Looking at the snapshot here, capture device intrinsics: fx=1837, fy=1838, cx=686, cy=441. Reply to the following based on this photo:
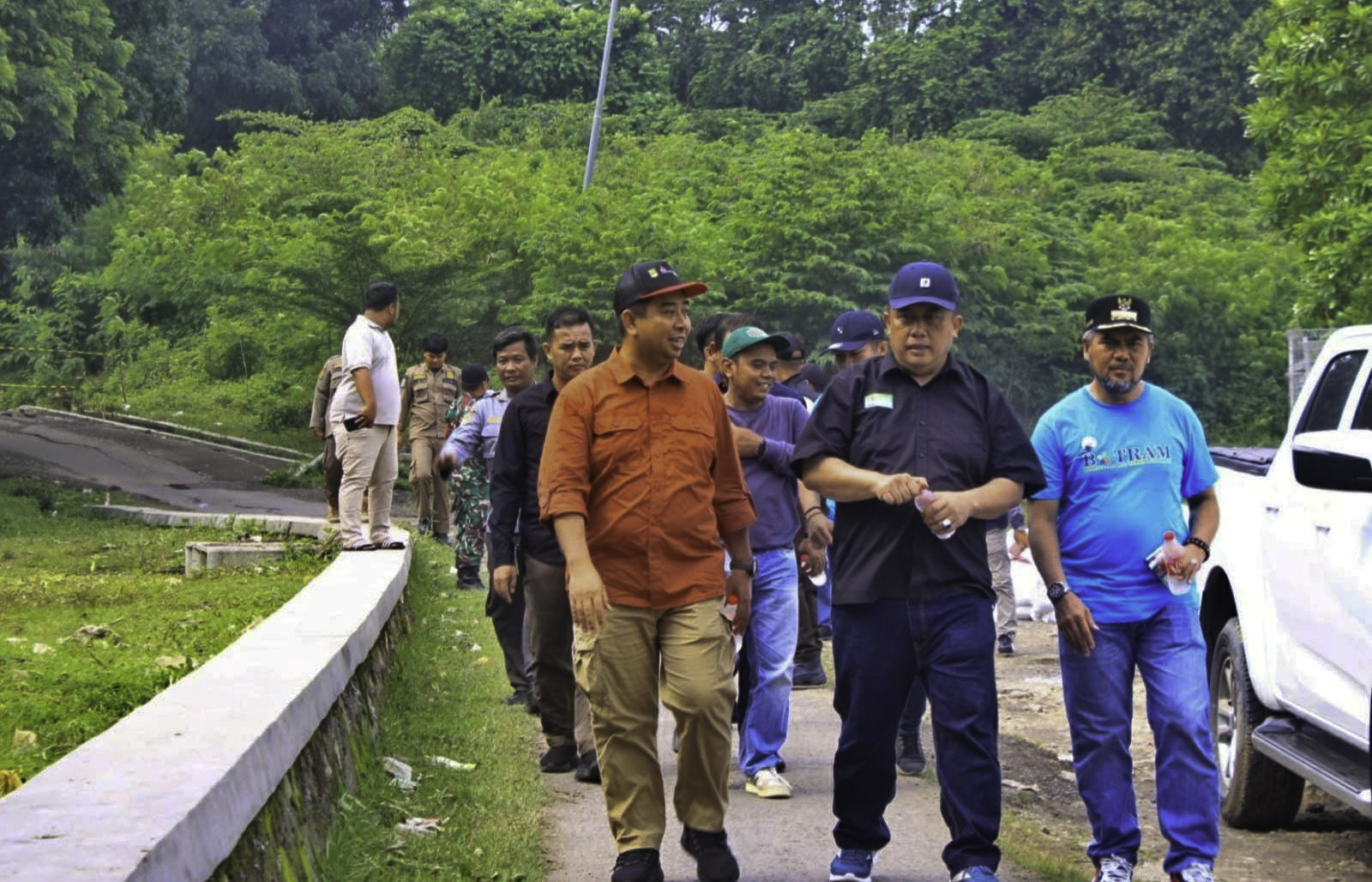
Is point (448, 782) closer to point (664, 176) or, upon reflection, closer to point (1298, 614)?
point (1298, 614)

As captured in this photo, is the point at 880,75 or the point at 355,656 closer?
the point at 355,656

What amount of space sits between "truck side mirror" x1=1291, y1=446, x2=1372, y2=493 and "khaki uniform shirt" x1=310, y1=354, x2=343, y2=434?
962 centimetres

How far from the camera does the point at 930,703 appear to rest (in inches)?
215

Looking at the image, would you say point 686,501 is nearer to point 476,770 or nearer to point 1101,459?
point 1101,459

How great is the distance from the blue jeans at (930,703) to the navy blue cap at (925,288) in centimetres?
90

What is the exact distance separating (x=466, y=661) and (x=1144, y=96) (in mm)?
48039

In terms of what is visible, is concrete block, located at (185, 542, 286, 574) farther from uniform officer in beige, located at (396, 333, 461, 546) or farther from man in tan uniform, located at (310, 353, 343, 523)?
uniform officer in beige, located at (396, 333, 461, 546)

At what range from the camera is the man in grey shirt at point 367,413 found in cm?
1146

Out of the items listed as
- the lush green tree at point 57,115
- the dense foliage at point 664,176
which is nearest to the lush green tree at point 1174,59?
the dense foliage at point 664,176

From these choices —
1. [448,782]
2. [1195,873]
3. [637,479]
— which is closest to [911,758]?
[448,782]

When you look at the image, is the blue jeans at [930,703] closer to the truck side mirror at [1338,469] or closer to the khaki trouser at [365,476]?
the truck side mirror at [1338,469]

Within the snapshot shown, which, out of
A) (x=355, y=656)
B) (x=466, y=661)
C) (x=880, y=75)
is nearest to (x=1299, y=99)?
(x=466, y=661)

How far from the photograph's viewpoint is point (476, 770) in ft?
24.6

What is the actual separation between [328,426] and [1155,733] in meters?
9.79
